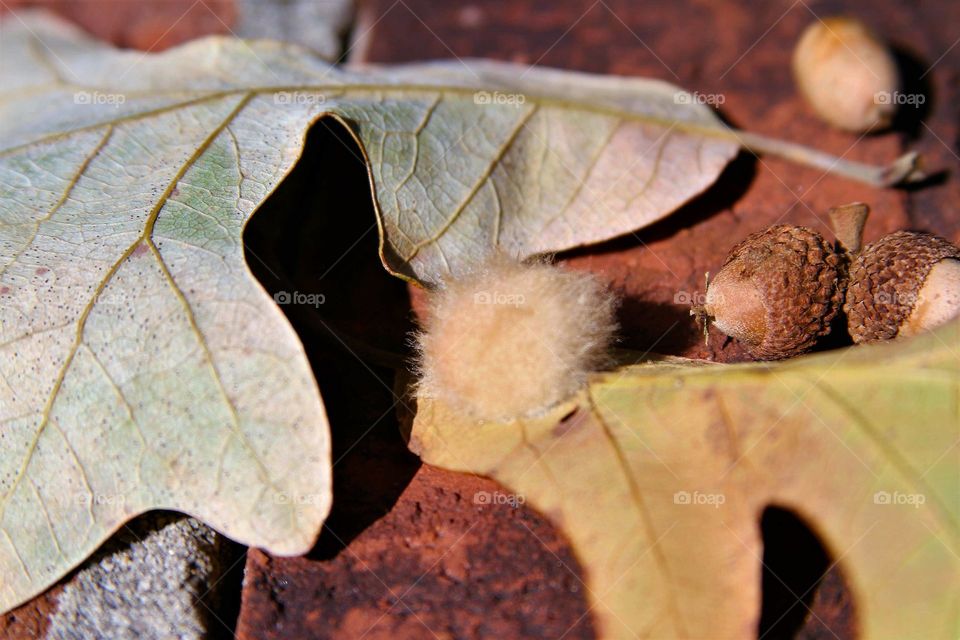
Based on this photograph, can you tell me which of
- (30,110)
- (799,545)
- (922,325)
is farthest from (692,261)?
(30,110)

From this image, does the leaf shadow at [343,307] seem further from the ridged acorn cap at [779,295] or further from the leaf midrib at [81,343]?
the ridged acorn cap at [779,295]

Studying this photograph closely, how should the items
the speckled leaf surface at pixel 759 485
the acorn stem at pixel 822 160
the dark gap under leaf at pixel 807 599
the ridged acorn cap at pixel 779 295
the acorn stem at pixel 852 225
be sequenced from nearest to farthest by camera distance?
the speckled leaf surface at pixel 759 485, the dark gap under leaf at pixel 807 599, the ridged acorn cap at pixel 779 295, the acorn stem at pixel 852 225, the acorn stem at pixel 822 160

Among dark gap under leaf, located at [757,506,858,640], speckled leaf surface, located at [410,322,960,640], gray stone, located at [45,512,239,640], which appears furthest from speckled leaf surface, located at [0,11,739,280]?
dark gap under leaf, located at [757,506,858,640]

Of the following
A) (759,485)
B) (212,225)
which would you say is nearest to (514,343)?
(759,485)

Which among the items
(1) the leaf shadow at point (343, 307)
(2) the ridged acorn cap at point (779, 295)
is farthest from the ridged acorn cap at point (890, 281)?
(1) the leaf shadow at point (343, 307)

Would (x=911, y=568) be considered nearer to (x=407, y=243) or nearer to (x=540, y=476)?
(x=540, y=476)

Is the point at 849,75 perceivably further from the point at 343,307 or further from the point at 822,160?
the point at 343,307
